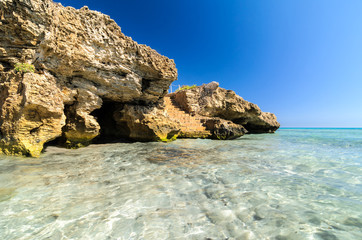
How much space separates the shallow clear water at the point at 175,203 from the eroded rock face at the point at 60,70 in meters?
1.67

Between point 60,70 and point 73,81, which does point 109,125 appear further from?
point 60,70

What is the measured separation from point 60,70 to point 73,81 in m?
0.65

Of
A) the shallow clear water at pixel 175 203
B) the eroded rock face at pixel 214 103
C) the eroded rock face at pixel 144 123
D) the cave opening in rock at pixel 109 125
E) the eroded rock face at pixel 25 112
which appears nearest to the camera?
the shallow clear water at pixel 175 203

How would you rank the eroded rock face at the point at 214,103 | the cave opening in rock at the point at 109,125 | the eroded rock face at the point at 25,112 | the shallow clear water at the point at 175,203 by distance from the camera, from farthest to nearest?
the eroded rock face at the point at 214,103 < the cave opening in rock at the point at 109,125 < the eroded rock face at the point at 25,112 < the shallow clear water at the point at 175,203

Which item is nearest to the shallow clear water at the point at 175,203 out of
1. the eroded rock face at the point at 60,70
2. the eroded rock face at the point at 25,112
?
the eroded rock face at the point at 25,112

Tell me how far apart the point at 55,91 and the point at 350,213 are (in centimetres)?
855

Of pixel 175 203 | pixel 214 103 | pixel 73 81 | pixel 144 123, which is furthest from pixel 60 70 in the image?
pixel 214 103

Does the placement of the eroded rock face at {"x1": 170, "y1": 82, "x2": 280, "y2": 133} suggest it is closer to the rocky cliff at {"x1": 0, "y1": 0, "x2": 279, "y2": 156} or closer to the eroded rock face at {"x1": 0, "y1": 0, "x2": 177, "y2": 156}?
the rocky cliff at {"x1": 0, "y1": 0, "x2": 279, "y2": 156}

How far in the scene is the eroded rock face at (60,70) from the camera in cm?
472

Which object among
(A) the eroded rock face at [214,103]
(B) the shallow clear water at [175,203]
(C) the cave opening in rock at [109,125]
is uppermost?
(A) the eroded rock face at [214,103]

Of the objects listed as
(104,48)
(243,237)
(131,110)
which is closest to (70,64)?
(104,48)

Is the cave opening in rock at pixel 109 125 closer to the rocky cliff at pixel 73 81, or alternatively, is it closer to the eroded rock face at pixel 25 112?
the rocky cliff at pixel 73 81

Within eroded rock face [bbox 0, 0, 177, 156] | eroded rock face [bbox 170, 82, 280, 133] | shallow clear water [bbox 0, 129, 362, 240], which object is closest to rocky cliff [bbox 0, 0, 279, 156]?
eroded rock face [bbox 0, 0, 177, 156]

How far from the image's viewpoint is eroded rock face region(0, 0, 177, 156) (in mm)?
4719
